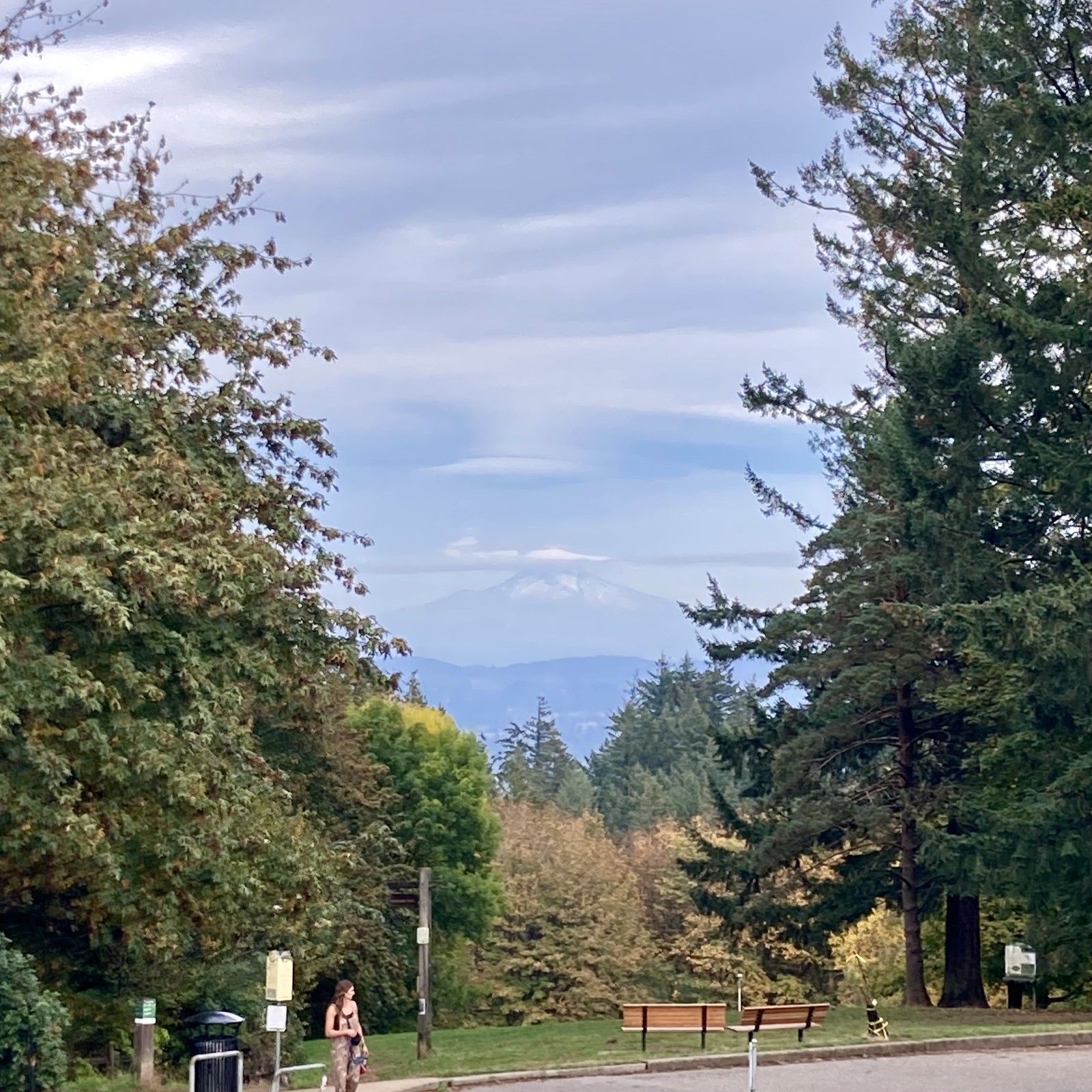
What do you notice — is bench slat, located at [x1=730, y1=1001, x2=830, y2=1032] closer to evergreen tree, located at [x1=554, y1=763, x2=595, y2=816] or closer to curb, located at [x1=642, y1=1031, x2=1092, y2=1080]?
curb, located at [x1=642, y1=1031, x2=1092, y2=1080]

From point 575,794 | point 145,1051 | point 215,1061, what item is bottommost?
point 145,1051

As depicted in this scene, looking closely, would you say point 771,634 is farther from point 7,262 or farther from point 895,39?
point 7,262

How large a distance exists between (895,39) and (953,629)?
13.9 metres

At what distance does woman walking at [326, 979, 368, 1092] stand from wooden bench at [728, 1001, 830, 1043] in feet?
21.9

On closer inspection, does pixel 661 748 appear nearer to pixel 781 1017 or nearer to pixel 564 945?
pixel 564 945

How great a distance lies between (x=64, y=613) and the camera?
18.2 metres

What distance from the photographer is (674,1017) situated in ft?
73.9

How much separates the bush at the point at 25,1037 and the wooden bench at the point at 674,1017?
29.9 feet

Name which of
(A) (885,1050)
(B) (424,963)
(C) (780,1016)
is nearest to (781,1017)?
(C) (780,1016)

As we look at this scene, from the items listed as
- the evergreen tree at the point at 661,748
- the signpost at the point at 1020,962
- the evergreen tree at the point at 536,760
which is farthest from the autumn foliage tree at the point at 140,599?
the evergreen tree at the point at 536,760

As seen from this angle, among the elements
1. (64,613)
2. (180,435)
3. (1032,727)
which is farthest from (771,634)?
(64,613)

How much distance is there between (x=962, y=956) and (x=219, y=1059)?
2248 cm

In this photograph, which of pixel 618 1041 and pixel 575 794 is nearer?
pixel 618 1041

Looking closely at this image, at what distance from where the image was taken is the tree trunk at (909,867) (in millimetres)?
33969
